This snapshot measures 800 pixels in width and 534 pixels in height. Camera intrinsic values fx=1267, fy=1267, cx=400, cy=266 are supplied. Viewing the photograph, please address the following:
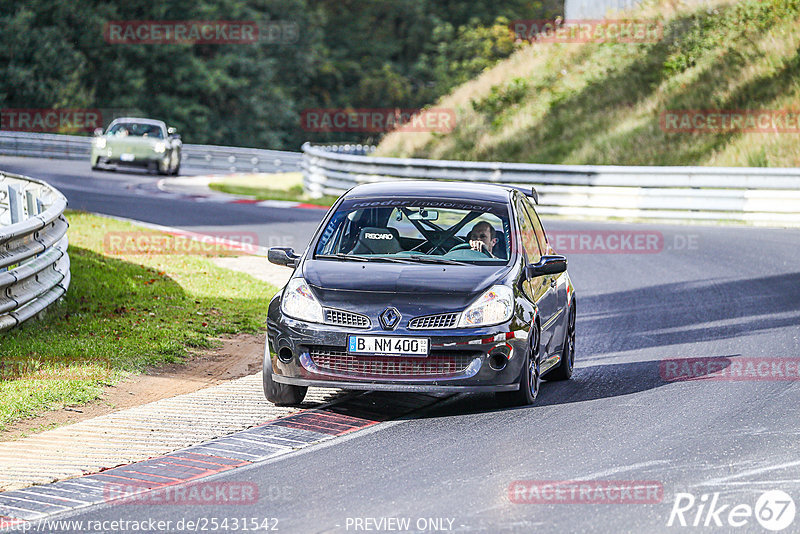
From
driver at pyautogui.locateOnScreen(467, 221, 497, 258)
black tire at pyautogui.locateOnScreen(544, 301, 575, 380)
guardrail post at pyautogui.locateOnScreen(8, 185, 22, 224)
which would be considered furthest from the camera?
guardrail post at pyautogui.locateOnScreen(8, 185, 22, 224)

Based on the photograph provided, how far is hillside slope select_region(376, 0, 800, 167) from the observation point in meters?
30.9

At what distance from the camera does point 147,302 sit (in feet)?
45.4

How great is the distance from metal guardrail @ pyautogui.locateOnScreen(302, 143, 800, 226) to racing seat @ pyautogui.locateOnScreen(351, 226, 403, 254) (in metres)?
16.3

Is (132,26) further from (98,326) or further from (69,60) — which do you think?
(98,326)

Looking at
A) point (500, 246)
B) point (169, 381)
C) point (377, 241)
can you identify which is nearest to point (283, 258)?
point (377, 241)

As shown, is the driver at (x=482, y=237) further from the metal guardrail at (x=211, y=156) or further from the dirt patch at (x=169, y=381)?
the metal guardrail at (x=211, y=156)

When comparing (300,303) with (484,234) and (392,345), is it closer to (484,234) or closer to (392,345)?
(392,345)

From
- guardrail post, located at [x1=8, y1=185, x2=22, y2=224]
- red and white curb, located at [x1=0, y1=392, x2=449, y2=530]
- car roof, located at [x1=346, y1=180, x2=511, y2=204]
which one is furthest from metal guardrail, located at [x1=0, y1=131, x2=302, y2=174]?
red and white curb, located at [x1=0, y1=392, x2=449, y2=530]

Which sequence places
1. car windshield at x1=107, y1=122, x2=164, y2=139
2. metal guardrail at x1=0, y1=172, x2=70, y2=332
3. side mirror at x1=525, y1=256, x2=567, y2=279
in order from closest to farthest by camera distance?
side mirror at x1=525, y1=256, x2=567, y2=279 < metal guardrail at x1=0, y1=172, x2=70, y2=332 < car windshield at x1=107, y1=122, x2=164, y2=139

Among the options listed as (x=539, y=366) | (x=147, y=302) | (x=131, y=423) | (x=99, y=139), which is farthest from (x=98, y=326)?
(x=99, y=139)

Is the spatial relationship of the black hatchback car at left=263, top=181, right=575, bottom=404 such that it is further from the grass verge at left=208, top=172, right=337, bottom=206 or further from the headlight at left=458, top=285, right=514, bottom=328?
the grass verge at left=208, top=172, right=337, bottom=206

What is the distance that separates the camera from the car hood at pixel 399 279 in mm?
8758

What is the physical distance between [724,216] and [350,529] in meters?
20.1

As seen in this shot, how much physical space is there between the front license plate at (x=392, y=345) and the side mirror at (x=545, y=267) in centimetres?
132
